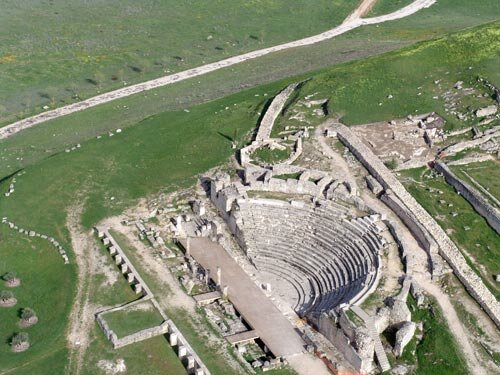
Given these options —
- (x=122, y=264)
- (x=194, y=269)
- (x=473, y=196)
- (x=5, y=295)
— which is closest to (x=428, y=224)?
(x=473, y=196)

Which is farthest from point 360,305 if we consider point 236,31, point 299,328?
point 236,31

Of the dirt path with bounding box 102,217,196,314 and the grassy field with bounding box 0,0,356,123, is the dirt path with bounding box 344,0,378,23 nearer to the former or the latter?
the grassy field with bounding box 0,0,356,123

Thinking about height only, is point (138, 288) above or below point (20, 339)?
above

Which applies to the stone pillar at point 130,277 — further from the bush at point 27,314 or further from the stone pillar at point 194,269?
the bush at point 27,314

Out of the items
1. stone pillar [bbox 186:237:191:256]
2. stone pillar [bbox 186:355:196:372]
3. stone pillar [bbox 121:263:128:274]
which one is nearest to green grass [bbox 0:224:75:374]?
stone pillar [bbox 121:263:128:274]

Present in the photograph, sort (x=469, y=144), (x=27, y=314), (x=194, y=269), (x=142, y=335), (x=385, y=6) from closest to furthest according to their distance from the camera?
(x=142, y=335), (x=27, y=314), (x=194, y=269), (x=469, y=144), (x=385, y=6)

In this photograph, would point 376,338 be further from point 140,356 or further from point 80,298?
point 80,298

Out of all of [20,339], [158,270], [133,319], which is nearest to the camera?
[20,339]

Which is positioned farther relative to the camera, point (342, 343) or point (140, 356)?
point (140, 356)

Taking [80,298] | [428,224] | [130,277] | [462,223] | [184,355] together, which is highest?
[80,298]
